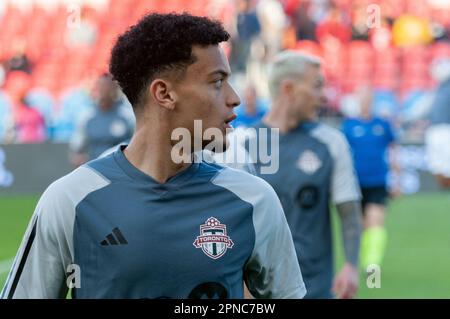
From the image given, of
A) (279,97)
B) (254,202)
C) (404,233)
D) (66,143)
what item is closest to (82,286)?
(254,202)

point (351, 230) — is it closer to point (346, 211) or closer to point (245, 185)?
point (346, 211)

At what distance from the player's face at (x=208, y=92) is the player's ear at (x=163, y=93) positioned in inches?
0.8

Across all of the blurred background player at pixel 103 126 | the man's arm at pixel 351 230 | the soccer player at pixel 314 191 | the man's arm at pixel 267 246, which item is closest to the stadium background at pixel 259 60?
the blurred background player at pixel 103 126

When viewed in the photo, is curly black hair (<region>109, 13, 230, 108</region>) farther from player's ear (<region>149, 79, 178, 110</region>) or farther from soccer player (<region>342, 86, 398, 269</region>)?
soccer player (<region>342, 86, 398, 269</region>)

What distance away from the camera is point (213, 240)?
2947mm

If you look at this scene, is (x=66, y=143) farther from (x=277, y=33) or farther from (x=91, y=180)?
(x=91, y=180)

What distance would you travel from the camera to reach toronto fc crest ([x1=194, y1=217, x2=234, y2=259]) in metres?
2.94

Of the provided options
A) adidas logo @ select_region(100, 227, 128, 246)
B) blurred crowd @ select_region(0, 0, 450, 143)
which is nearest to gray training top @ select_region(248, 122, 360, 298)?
adidas logo @ select_region(100, 227, 128, 246)

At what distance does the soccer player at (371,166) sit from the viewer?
1141cm

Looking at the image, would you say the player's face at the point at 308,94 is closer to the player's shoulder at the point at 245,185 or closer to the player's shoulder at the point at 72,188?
the player's shoulder at the point at 245,185

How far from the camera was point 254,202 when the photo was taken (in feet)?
9.94

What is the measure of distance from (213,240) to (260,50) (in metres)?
18.8

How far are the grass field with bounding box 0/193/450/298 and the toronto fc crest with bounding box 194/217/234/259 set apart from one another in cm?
680

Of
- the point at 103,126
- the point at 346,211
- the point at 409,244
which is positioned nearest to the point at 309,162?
the point at 346,211
